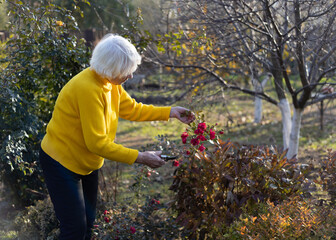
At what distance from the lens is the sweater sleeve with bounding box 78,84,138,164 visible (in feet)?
6.77

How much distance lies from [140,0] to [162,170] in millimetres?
2753

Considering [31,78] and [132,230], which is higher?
[31,78]

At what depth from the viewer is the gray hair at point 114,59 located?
204 centimetres

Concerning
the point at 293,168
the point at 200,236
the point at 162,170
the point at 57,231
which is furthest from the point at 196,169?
the point at 162,170

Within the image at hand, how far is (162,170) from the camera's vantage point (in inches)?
219

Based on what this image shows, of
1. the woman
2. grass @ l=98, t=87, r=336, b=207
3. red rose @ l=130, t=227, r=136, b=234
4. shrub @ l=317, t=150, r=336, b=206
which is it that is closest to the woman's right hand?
the woman

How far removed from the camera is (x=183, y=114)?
2658 millimetres

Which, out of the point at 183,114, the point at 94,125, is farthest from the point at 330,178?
the point at 94,125

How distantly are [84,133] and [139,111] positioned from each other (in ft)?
2.16

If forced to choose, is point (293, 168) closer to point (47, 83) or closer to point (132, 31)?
point (132, 31)

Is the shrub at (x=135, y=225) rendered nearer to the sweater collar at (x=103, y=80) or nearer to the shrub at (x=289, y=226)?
the shrub at (x=289, y=226)

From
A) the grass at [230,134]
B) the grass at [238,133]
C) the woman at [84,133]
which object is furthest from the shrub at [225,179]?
the grass at [238,133]

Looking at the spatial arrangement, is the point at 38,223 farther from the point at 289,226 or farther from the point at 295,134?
the point at 295,134

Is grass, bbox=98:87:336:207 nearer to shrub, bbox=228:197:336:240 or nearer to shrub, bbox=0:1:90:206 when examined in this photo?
shrub, bbox=0:1:90:206
